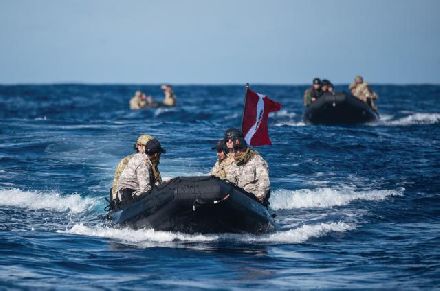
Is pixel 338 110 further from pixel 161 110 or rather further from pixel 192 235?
pixel 192 235

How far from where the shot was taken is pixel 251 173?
47.8ft

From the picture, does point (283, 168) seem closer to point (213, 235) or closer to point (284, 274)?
point (213, 235)

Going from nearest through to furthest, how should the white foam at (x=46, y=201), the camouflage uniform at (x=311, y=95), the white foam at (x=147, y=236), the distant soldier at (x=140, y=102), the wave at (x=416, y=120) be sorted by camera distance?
the white foam at (x=147, y=236)
the white foam at (x=46, y=201)
the camouflage uniform at (x=311, y=95)
the wave at (x=416, y=120)
the distant soldier at (x=140, y=102)

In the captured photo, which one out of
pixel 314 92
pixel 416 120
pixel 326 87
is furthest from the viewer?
pixel 416 120

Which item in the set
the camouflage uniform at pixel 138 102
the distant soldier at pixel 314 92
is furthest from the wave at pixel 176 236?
the camouflage uniform at pixel 138 102

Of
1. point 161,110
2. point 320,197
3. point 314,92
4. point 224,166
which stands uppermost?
point 314,92

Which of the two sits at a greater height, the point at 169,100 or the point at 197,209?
the point at 169,100

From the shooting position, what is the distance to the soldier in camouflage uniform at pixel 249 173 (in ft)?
47.5

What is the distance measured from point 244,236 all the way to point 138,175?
194 centimetres

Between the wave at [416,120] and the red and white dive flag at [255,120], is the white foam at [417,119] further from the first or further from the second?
the red and white dive flag at [255,120]

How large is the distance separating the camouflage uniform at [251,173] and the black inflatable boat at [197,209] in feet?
1.97

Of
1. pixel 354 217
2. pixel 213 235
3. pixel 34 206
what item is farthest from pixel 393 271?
pixel 34 206

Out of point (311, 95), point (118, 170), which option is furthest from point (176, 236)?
point (311, 95)

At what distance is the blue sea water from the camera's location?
1101 cm
